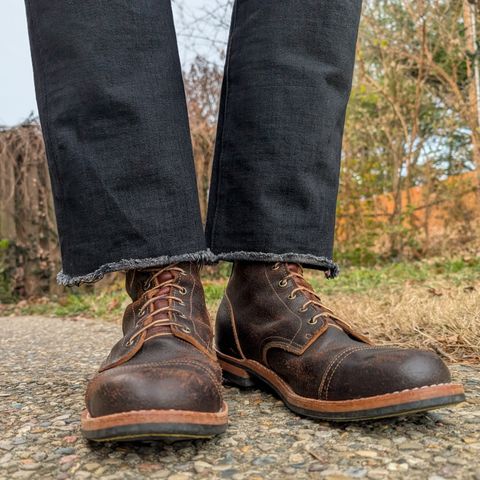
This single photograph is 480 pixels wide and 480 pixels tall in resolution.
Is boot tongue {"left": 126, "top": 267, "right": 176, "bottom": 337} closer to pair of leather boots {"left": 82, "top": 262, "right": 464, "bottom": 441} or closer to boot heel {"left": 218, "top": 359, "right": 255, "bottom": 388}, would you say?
pair of leather boots {"left": 82, "top": 262, "right": 464, "bottom": 441}

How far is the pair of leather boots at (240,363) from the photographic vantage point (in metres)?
0.85

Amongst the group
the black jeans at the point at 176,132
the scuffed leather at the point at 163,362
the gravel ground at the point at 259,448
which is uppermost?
the black jeans at the point at 176,132

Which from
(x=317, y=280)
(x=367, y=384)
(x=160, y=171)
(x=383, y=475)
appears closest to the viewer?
(x=383, y=475)

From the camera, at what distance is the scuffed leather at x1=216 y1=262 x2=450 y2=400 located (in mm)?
935

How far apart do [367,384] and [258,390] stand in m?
Result: 0.36

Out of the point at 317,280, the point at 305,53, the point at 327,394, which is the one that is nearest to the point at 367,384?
the point at 327,394

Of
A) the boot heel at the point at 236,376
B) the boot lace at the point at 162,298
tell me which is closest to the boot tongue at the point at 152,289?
the boot lace at the point at 162,298

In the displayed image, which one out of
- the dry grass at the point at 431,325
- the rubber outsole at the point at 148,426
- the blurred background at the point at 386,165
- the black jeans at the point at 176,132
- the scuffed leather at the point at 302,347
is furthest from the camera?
the blurred background at the point at 386,165

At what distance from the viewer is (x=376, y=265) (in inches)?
232

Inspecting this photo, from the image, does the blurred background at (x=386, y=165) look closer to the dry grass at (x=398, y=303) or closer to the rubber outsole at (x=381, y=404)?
the dry grass at (x=398, y=303)

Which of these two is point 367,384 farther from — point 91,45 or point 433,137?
point 433,137

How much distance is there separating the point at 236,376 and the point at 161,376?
0.41 m

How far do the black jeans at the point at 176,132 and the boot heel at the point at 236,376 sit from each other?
25cm

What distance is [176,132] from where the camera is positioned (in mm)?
1105
